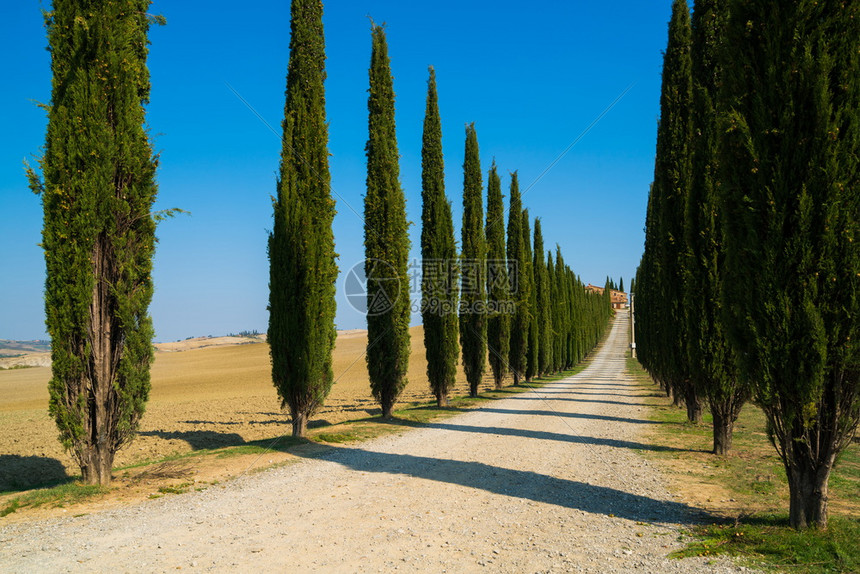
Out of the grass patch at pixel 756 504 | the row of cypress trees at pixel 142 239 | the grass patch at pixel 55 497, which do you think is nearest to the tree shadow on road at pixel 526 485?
the grass patch at pixel 756 504

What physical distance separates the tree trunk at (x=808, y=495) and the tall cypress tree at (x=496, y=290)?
1889 cm

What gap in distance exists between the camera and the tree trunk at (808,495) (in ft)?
16.5

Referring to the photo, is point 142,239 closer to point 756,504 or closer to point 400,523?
point 400,523

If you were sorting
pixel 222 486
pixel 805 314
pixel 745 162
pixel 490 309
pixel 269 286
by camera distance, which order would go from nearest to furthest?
pixel 805 314 < pixel 745 162 < pixel 222 486 < pixel 269 286 < pixel 490 309

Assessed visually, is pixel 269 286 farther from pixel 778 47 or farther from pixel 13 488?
pixel 778 47

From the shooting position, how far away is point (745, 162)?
5.43 m

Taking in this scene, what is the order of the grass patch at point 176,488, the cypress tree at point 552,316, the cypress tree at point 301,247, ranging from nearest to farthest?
the grass patch at point 176,488, the cypress tree at point 301,247, the cypress tree at point 552,316

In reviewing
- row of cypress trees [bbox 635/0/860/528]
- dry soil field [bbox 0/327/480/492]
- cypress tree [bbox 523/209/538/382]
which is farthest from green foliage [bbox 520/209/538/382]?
row of cypress trees [bbox 635/0/860/528]

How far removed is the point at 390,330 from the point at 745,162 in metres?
10.1

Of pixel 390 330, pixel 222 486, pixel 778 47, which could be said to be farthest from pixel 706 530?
pixel 390 330

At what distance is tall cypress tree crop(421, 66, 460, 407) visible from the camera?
1733 centimetres

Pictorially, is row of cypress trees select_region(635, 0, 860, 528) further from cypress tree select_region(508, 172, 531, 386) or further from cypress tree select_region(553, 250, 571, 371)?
Result: cypress tree select_region(553, 250, 571, 371)

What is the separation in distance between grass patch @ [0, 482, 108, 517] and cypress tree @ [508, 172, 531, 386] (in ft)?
70.2

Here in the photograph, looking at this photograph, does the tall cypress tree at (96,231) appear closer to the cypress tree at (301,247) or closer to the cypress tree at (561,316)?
the cypress tree at (301,247)
